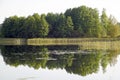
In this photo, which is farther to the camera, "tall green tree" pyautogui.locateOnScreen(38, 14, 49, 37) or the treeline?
the treeline

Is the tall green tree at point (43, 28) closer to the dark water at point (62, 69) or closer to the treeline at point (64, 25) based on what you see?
the treeline at point (64, 25)

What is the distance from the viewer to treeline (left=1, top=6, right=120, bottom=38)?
67.8 meters

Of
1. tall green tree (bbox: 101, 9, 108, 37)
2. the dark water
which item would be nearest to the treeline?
tall green tree (bbox: 101, 9, 108, 37)

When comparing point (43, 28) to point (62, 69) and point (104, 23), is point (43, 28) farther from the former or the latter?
point (62, 69)

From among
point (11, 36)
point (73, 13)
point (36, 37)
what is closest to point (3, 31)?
point (11, 36)

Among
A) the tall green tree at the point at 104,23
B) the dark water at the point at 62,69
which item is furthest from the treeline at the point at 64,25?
the dark water at the point at 62,69

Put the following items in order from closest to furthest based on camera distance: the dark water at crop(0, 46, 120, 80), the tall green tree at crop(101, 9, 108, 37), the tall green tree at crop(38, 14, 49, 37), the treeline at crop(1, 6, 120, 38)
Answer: the dark water at crop(0, 46, 120, 80)
the tall green tree at crop(38, 14, 49, 37)
the treeline at crop(1, 6, 120, 38)
the tall green tree at crop(101, 9, 108, 37)

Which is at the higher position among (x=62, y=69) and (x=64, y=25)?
(x=64, y=25)

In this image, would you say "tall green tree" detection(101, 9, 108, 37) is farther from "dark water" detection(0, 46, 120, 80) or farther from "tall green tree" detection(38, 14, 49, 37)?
"dark water" detection(0, 46, 120, 80)

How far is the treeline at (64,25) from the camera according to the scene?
6775 cm

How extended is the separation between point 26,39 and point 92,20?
1199 centimetres

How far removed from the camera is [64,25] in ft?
226

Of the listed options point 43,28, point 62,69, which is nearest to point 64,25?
A: point 43,28

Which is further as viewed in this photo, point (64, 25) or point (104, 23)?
point (104, 23)
